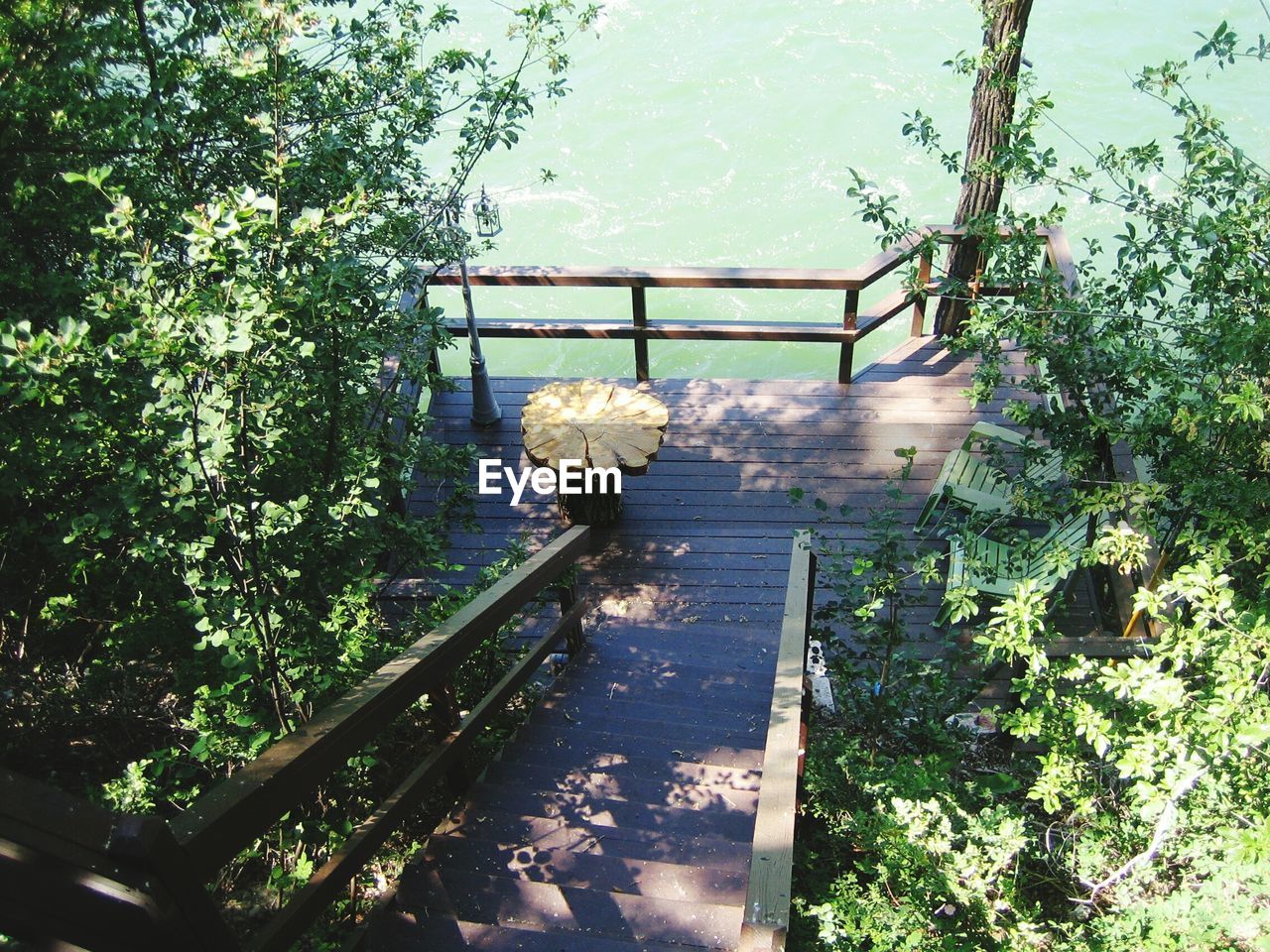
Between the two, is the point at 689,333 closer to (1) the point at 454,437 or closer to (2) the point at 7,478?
(1) the point at 454,437

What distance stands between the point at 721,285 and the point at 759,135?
7499 millimetres

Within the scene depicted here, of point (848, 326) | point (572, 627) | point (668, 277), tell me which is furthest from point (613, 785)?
point (848, 326)

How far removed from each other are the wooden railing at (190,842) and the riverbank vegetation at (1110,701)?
112cm

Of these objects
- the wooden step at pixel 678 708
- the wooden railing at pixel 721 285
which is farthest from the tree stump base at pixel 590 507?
the wooden step at pixel 678 708

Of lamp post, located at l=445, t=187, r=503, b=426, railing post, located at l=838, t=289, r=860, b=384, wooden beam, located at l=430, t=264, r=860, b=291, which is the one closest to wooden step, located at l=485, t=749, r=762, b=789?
lamp post, located at l=445, t=187, r=503, b=426

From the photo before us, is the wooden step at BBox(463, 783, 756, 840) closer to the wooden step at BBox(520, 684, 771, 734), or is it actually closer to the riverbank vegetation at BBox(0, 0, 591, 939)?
the riverbank vegetation at BBox(0, 0, 591, 939)

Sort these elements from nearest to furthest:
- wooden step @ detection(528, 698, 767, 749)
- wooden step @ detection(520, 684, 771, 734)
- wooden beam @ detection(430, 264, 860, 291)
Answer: wooden step @ detection(528, 698, 767, 749)
wooden step @ detection(520, 684, 771, 734)
wooden beam @ detection(430, 264, 860, 291)

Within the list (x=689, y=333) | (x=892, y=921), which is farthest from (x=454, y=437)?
(x=892, y=921)

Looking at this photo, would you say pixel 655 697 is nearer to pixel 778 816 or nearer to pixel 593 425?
pixel 593 425

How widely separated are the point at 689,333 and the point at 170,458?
14.2 feet

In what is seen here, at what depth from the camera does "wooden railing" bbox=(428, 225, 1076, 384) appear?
5.86 meters

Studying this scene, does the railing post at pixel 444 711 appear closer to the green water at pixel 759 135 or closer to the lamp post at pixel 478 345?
the lamp post at pixel 478 345

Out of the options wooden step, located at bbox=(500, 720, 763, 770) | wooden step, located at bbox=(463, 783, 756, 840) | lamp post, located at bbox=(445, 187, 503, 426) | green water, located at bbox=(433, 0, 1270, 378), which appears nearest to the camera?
wooden step, located at bbox=(463, 783, 756, 840)

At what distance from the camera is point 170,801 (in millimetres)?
2535
